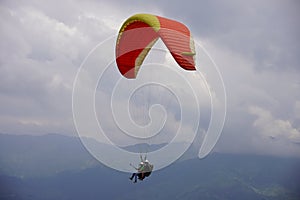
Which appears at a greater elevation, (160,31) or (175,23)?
(175,23)

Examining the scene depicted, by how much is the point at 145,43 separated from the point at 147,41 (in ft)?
0.75

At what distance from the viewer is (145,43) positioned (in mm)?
23547

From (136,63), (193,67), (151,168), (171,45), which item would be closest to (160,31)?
(171,45)

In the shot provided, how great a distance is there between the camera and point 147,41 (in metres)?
23.4

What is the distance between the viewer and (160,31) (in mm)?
19859

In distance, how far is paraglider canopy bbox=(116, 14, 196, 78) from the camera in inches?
741

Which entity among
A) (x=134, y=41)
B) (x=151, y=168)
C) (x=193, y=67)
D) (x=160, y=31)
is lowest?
(x=151, y=168)

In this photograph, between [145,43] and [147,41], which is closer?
[147,41]

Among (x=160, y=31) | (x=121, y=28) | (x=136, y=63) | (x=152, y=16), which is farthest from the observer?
(x=136, y=63)

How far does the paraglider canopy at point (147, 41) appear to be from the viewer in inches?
741

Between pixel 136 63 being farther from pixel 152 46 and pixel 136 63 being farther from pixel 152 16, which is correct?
pixel 152 16

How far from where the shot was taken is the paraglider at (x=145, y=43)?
18880 millimetres

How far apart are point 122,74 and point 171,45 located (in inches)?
264

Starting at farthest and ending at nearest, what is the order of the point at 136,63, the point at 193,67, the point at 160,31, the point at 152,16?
1. the point at 136,63
2. the point at 152,16
3. the point at 160,31
4. the point at 193,67
